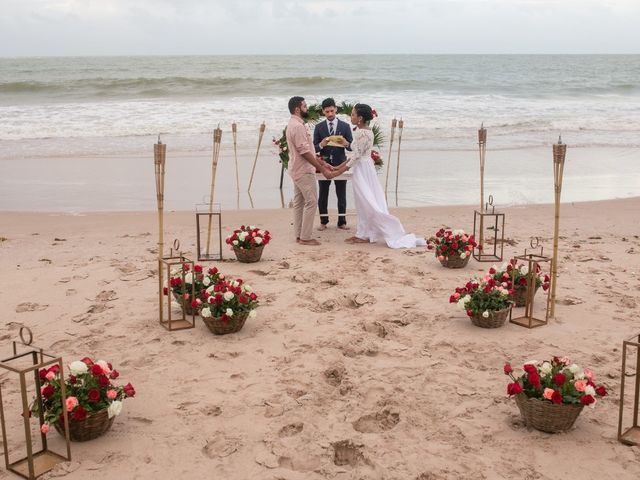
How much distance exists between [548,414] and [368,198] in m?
5.15

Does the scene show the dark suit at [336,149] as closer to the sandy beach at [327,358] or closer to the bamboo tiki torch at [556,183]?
the sandy beach at [327,358]

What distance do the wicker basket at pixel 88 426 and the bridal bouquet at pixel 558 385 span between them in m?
2.47

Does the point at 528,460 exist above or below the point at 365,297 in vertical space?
below

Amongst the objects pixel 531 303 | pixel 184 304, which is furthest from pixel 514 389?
pixel 184 304

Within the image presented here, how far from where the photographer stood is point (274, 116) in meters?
24.7

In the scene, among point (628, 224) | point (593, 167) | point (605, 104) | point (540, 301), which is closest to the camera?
point (540, 301)

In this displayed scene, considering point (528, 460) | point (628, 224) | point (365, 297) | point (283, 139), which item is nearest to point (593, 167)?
point (628, 224)

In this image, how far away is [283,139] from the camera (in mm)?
11430

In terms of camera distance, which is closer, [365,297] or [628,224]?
[365,297]

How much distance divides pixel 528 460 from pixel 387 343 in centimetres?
194

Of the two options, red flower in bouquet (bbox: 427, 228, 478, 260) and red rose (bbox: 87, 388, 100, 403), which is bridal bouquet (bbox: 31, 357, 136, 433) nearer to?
red rose (bbox: 87, 388, 100, 403)

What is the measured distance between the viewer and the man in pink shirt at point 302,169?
8703 millimetres

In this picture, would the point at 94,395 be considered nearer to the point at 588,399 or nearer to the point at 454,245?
the point at 588,399

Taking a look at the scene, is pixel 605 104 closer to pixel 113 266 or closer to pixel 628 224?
pixel 628 224
